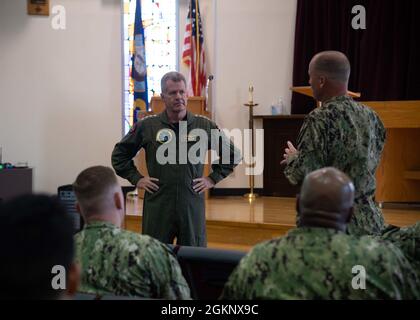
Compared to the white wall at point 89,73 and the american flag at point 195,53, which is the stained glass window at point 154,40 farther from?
the american flag at point 195,53

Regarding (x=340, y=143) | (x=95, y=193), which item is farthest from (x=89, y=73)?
(x=95, y=193)

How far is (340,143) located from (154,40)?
5685 mm

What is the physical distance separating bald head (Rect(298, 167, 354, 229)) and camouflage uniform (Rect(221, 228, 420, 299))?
0.03m

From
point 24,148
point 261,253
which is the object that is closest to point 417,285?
point 261,253

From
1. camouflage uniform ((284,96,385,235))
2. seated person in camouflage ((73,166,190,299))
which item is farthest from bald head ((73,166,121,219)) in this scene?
camouflage uniform ((284,96,385,235))

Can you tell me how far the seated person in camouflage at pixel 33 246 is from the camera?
3.22 ft

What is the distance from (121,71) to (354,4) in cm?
323

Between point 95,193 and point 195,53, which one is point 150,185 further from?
point 195,53

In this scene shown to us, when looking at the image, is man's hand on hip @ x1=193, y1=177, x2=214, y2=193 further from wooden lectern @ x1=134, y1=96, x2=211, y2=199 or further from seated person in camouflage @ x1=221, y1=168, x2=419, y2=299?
wooden lectern @ x1=134, y1=96, x2=211, y2=199

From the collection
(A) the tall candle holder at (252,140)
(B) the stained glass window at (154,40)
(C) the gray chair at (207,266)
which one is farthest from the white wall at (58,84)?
(C) the gray chair at (207,266)

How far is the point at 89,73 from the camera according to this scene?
300 inches

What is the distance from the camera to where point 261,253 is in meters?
1.56

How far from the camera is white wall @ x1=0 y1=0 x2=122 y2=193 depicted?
7.58m

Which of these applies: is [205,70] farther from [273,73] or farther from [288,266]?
[288,266]
